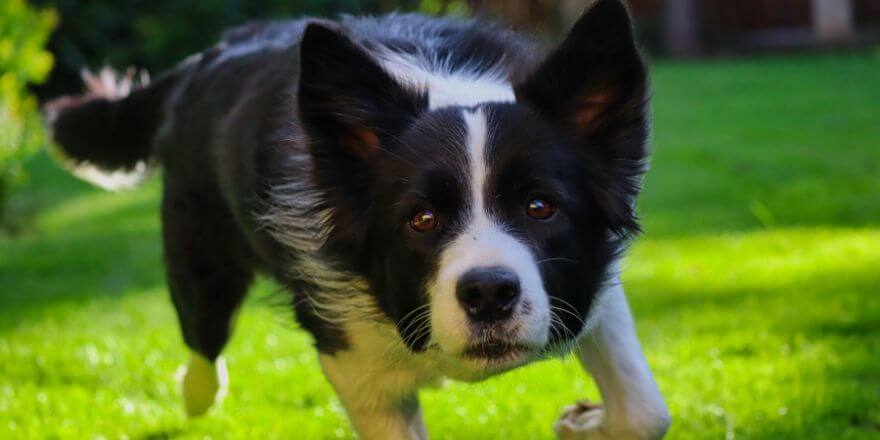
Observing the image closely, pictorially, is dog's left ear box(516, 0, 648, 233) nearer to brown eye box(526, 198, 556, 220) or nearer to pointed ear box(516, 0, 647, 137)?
pointed ear box(516, 0, 647, 137)

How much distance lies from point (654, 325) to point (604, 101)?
3.08m

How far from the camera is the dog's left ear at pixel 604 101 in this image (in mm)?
3764

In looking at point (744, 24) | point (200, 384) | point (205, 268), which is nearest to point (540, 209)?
point (205, 268)

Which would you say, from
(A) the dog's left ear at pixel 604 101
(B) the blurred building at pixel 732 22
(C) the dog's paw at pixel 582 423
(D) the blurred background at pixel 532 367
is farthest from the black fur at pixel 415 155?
(B) the blurred building at pixel 732 22

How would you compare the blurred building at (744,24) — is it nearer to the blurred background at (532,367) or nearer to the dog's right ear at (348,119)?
the blurred background at (532,367)

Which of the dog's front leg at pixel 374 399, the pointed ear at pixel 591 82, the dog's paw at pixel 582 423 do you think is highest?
the pointed ear at pixel 591 82

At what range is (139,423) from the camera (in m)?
5.48

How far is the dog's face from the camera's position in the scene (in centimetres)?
337

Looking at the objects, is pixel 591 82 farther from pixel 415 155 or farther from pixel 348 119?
pixel 348 119

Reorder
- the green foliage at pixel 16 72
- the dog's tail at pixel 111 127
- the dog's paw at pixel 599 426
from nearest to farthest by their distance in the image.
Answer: the dog's paw at pixel 599 426, the dog's tail at pixel 111 127, the green foliage at pixel 16 72

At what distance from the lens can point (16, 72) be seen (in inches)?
309

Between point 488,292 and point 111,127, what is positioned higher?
point 488,292

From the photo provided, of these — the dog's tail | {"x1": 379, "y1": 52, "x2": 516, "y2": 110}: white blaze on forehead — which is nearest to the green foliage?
the dog's tail

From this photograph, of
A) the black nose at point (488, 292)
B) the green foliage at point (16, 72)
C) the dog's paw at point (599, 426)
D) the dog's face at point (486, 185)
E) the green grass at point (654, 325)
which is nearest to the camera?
the black nose at point (488, 292)
